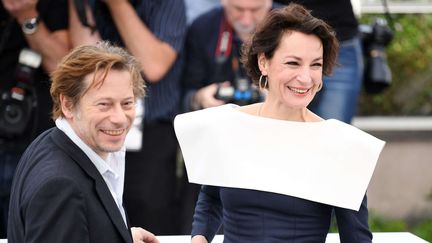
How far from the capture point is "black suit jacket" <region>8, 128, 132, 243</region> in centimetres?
258

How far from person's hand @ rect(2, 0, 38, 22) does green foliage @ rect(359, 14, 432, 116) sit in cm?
275

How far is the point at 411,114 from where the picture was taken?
6.67 meters

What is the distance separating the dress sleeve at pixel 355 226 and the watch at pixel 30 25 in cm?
191

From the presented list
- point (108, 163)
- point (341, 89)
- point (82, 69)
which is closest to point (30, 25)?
point (341, 89)

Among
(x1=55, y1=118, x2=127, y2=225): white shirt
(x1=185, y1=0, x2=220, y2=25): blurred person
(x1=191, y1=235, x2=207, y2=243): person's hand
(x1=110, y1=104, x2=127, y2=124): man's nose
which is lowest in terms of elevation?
(x1=191, y1=235, x2=207, y2=243): person's hand

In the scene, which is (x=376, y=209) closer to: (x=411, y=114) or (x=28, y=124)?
(x=411, y=114)

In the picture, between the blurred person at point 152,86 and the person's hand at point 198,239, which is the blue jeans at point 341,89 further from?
the person's hand at point 198,239

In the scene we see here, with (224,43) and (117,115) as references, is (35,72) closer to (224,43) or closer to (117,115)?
(224,43)

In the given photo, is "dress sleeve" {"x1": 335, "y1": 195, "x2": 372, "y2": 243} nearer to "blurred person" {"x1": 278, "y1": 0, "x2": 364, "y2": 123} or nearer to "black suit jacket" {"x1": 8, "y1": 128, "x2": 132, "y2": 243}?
"black suit jacket" {"x1": 8, "y1": 128, "x2": 132, "y2": 243}

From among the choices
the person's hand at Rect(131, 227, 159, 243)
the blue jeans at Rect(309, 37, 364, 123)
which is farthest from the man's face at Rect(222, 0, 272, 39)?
the person's hand at Rect(131, 227, 159, 243)

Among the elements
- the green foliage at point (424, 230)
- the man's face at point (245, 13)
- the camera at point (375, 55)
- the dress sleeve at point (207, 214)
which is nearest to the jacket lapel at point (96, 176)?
the dress sleeve at point (207, 214)

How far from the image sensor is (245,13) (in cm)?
467

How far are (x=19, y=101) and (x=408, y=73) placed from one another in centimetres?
308

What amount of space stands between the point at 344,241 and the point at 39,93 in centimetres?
194
